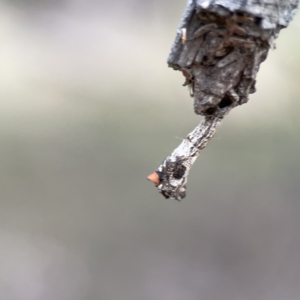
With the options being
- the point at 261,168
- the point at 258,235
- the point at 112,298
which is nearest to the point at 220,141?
the point at 261,168

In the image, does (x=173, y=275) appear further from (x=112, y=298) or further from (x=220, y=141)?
(x=220, y=141)

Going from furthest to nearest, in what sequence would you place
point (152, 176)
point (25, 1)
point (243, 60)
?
point (25, 1)
point (152, 176)
point (243, 60)

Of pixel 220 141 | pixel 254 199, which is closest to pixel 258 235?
pixel 254 199

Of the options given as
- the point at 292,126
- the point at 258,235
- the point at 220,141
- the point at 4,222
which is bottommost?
the point at 4,222

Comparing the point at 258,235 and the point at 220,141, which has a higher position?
the point at 220,141

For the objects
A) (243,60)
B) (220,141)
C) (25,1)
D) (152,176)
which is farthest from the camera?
(220,141)

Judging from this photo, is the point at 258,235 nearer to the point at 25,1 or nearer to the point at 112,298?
the point at 112,298

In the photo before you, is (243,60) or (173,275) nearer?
(243,60)
